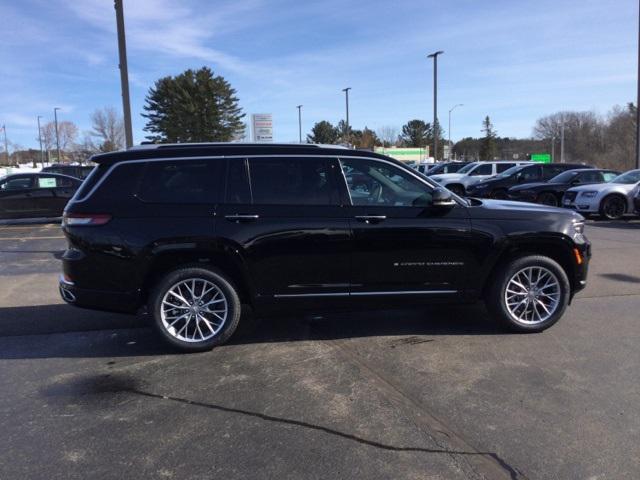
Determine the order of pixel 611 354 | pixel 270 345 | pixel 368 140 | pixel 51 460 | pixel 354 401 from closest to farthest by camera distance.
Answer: pixel 51 460 → pixel 354 401 → pixel 611 354 → pixel 270 345 → pixel 368 140

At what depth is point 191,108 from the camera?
6356 cm

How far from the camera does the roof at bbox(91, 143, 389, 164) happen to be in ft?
16.6

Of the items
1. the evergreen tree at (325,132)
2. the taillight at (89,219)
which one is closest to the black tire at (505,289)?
the taillight at (89,219)

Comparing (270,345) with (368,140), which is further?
(368,140)

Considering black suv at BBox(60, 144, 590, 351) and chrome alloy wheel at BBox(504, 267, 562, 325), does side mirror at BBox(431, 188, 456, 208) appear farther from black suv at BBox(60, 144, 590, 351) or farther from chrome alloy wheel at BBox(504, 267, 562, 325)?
chrome alloy wheel at BBox(504, 267, 562, 325)

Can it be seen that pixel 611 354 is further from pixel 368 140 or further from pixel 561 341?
pixel 368 140

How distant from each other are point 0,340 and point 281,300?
118 inches

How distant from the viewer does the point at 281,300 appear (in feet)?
16.9

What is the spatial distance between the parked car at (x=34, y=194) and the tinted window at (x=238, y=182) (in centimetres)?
1192

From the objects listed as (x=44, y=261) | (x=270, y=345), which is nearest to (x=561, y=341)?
(x=270, y=345)

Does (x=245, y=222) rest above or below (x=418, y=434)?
above

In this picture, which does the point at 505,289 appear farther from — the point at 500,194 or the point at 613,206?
the point at 500,194

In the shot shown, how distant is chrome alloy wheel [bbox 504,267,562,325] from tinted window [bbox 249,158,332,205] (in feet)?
6.87

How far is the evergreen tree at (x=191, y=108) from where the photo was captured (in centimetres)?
6484
